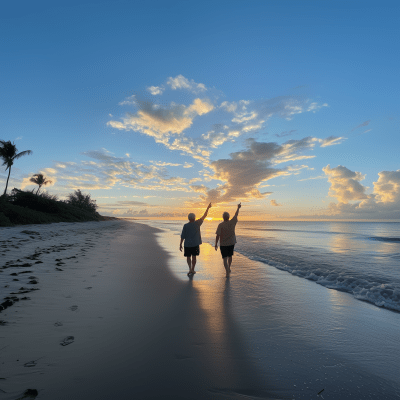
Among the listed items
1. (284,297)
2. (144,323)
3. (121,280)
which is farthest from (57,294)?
(284,297)

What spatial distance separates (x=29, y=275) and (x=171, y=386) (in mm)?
5836

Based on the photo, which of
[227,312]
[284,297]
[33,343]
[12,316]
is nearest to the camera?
[33,343]

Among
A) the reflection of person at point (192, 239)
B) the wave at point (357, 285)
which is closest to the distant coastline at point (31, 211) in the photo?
the reflection of person at point (192, 239)

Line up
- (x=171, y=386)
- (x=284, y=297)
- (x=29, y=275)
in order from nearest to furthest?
(x=171, y=386) → (x=284, y=297) → (x=29, y=275)

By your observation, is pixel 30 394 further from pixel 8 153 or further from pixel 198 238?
pixel 8 153

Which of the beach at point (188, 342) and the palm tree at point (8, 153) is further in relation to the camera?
the palm tree at point (8, 153)

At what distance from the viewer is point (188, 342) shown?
3.34 metres

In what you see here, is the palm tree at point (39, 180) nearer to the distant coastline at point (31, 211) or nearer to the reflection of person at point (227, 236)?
the distant coastline at point (31, 211)

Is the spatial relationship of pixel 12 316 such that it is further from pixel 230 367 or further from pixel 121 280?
pixel 230 367

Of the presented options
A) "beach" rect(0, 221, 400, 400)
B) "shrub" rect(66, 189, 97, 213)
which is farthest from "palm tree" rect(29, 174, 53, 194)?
"beach" rect(0, 221, 400, 400)

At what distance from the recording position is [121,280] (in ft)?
21.8

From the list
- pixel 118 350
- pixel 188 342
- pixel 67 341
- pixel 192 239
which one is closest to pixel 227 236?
pixel 192 239

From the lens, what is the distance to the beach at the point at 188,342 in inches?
94.7

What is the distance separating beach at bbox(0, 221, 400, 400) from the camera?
7.89 feet
